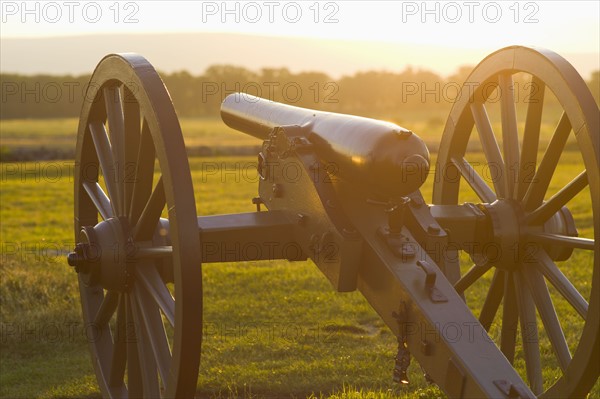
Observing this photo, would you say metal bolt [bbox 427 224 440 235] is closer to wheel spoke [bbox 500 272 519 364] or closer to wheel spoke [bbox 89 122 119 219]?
wheel spoke [bbox 500 272 519 364]

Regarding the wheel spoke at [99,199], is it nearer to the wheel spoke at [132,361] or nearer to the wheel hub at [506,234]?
the wheel spoke at [132,361]

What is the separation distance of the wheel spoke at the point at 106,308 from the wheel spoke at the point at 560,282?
9.30ft

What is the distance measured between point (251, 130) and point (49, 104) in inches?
2111

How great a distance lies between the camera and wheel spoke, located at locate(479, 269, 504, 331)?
6.41m

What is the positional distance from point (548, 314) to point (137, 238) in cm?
267

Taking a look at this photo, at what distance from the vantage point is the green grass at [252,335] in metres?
7.46

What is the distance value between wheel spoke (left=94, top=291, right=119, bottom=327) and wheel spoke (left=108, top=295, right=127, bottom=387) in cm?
15

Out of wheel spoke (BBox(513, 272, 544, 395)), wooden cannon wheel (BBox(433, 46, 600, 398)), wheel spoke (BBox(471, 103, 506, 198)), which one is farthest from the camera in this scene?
wheel spoke (BBox(471, 103, 506, 198))

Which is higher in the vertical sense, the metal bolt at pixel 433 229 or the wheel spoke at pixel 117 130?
the wheel spoke at pixel 117 130

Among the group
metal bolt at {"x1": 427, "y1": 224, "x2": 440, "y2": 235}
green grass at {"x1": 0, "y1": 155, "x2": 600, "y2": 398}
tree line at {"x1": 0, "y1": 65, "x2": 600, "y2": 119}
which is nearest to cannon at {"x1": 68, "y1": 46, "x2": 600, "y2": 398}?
metal bolt at {"x1": 427, "y1": 224, "x2": 440, "y2": 235}

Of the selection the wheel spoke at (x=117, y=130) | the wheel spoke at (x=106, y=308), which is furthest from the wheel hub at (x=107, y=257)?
the wheel spoke at (x=106, y=308)

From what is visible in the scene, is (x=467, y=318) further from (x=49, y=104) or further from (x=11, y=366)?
(x=49, y=104)

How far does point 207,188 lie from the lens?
87.6 ft

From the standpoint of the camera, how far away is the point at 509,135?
20.6 ft
